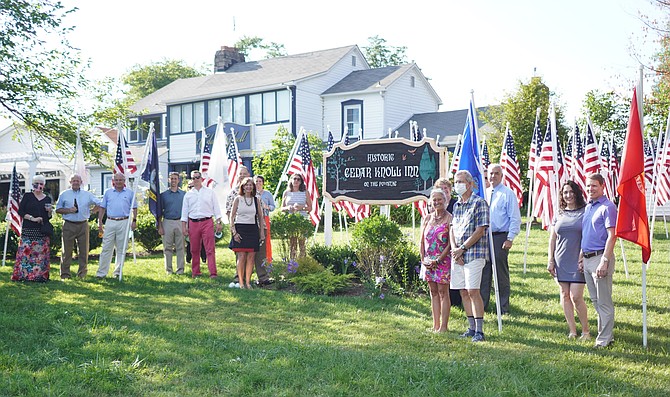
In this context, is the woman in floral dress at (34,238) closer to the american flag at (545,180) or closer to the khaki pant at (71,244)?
the khaki pant at (71,244)

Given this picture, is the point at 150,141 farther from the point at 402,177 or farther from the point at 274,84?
the point at 274,84

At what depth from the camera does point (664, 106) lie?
21812mm

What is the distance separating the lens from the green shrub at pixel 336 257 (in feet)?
36.0

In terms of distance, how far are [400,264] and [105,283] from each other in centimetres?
494

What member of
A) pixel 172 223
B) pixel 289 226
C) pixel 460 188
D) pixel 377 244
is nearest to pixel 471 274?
pixel 460 188

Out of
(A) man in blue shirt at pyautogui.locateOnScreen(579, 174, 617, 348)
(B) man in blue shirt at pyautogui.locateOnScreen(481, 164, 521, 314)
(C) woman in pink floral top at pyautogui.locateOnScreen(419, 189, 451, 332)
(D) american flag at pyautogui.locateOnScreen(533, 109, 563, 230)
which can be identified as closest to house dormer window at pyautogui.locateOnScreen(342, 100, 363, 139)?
(D) american flag at pyautogui.locateOnScreen(533, 109, 563, 230)

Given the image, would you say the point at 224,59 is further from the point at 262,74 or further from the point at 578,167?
the point at 578,167

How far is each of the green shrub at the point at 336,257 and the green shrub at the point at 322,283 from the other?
18.9 inches

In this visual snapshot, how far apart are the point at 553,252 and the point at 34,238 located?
8475 millimetres

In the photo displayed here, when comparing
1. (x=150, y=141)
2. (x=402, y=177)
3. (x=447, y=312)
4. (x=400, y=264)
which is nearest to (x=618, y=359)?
(x=447, y=312)

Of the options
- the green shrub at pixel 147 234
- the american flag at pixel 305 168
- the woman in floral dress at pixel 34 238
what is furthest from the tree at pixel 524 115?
the woman in floral dress at pixel 34 238

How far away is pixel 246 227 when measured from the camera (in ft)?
34.6

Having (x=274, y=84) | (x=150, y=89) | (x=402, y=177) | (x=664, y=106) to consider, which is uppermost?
(x=150, y=89)

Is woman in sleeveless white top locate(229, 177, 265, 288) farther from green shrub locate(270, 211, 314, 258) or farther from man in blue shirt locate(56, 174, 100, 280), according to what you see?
man in blue shirt locate(56, 174, 100, 280)
